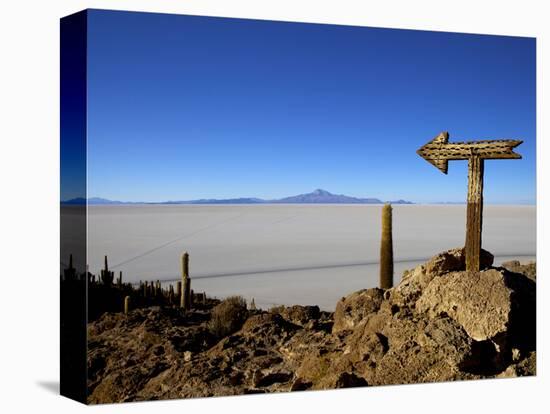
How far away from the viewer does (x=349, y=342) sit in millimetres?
10461

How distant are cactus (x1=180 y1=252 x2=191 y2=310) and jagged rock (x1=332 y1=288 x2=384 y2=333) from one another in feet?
5.62

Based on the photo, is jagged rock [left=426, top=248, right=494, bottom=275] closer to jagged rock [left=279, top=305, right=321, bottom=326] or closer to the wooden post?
the wooden post

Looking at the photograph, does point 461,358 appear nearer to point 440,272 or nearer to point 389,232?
point 440,272

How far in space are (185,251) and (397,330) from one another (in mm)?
2530

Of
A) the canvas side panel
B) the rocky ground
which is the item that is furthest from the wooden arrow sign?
the canvas side panel

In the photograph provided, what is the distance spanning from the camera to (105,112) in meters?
9.45

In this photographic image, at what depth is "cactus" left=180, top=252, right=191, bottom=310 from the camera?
1055cm

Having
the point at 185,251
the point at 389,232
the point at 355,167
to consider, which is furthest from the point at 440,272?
the point at 185,251

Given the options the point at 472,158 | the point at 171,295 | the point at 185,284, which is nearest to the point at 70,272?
the point at 185,284

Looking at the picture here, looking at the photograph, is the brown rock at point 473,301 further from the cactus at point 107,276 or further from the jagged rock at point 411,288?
the cactus at point 107,276

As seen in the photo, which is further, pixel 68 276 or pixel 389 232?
pixel 389 232

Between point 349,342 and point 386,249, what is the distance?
4.57 feet

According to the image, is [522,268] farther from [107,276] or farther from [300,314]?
[107,276]

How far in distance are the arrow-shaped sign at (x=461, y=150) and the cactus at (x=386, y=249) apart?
803mm
